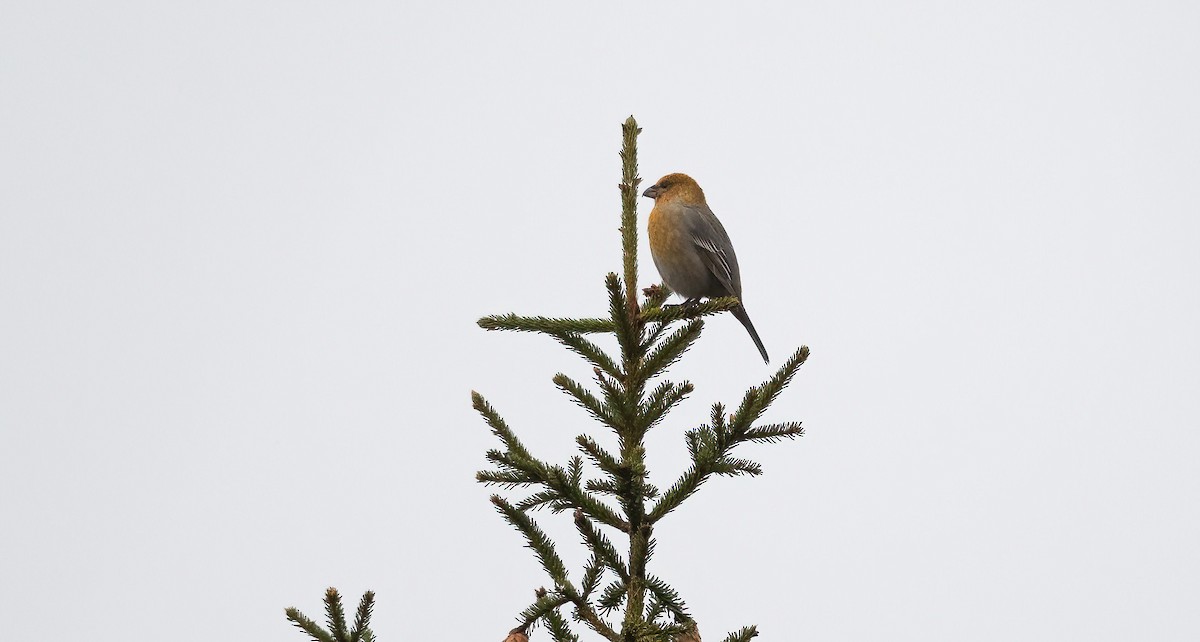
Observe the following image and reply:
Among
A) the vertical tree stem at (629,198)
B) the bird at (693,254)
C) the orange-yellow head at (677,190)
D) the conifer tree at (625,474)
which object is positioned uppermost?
the orange-yellow head at (677,190)

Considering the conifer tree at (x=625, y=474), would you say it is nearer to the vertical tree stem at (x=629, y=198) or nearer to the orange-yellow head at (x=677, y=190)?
the vertical tree stem at (x=629, y=198)

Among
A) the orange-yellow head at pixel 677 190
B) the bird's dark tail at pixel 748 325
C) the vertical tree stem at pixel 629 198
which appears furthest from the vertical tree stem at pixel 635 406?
the orange-yellow head at pixel 677 190

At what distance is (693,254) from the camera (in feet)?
24.3

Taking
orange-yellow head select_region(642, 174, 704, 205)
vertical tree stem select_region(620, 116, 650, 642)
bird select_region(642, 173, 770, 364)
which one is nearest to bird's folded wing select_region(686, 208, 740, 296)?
bird select_region(642, 173, 770, 364)

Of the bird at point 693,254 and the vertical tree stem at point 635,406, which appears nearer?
the vertical tree stem at point 635,406

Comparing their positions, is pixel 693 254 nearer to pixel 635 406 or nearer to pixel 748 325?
pixel 748 325

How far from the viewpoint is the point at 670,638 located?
3113 mm

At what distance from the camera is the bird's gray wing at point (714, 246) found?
740 cm

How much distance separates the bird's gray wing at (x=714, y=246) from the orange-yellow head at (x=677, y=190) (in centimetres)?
18

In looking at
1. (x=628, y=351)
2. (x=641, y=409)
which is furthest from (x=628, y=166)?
(x=641, y=409)

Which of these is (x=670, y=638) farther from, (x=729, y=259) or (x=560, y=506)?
(x=729, y=259)

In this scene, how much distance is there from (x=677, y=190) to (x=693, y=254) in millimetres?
747

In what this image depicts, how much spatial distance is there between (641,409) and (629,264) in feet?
2.08

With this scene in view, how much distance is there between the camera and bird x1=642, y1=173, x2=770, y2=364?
7398 mm
